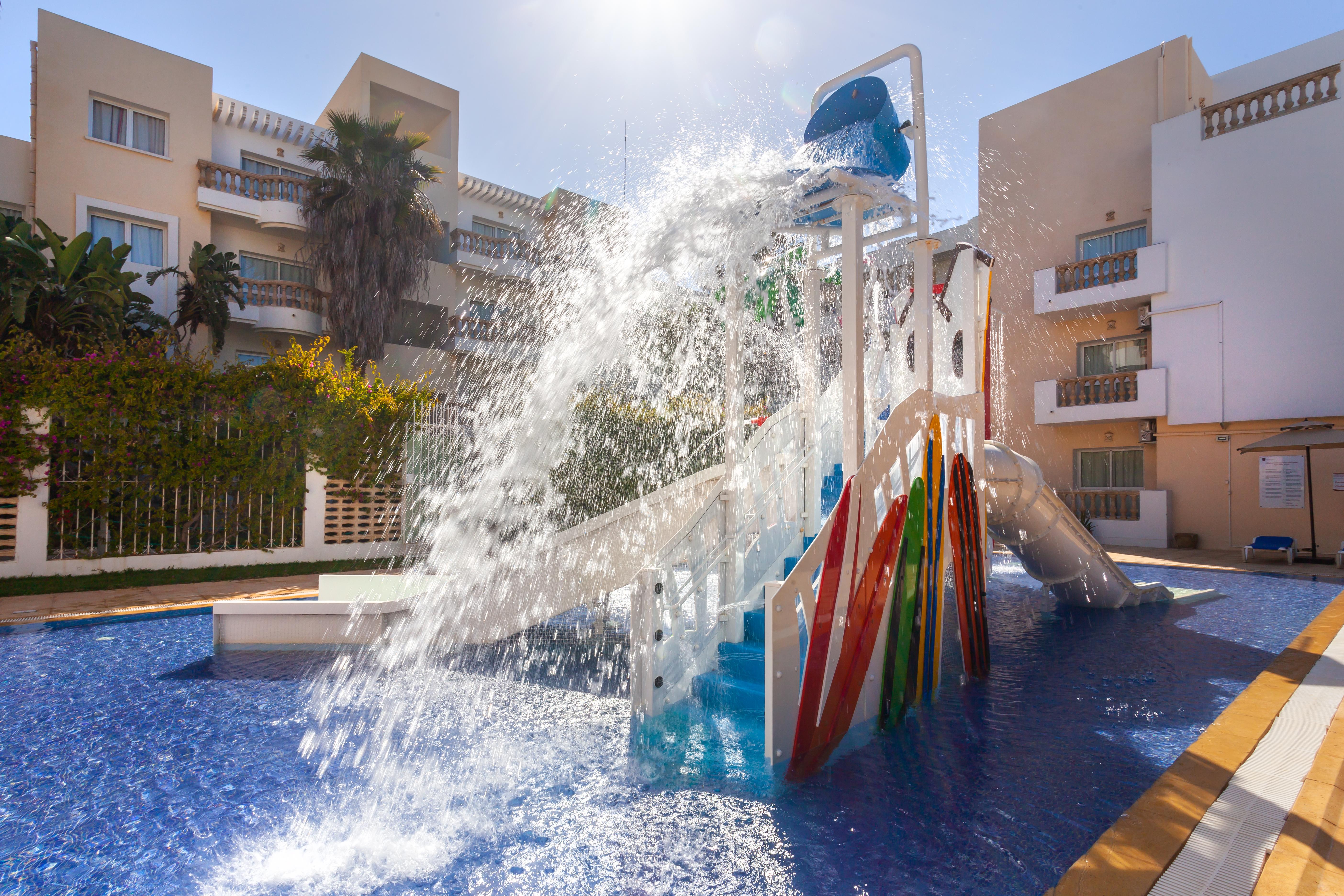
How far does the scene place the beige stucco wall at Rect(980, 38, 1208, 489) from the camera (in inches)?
690

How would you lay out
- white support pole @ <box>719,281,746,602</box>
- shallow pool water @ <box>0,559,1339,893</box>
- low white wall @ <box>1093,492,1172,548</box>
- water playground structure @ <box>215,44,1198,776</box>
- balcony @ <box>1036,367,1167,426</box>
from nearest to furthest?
shallow pool water @ <box>0,559,1339,893</box> → water playground structure @ <box>215,44,1198,776</box> → white support pole @ <box>719,281,746,602</box> → low white wall @ <box>1093,492,1172,548</box> → balcony @ <box>1036,367,1167,426</box>

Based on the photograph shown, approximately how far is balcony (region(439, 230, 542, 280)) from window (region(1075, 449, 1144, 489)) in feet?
55.4

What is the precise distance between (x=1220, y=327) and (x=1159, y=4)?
7149 mm

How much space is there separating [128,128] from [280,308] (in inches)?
207

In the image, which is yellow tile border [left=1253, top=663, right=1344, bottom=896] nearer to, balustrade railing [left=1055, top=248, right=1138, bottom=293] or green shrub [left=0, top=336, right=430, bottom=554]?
green shrub [left=0, top=336, right=430, bottom=554]

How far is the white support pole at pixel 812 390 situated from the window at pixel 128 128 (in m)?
18.7

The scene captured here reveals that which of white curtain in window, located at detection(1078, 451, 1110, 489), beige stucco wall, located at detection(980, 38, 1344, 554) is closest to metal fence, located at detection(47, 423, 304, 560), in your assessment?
beige stucco wall, located at detection(980, 38, 1344, 554)

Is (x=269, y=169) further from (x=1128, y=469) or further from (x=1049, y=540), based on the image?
(x=1128, y=469)

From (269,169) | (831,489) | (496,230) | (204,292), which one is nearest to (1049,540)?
(831,489)

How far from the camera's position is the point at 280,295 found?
60.6ft

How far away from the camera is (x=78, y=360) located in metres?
9.44

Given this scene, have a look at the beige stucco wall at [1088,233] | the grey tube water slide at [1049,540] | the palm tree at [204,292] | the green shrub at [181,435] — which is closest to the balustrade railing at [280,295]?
the palm tree at [204,292]

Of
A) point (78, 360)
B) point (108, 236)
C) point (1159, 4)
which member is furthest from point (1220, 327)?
point (108, 236)

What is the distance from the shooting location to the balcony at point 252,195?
18.0 meters
